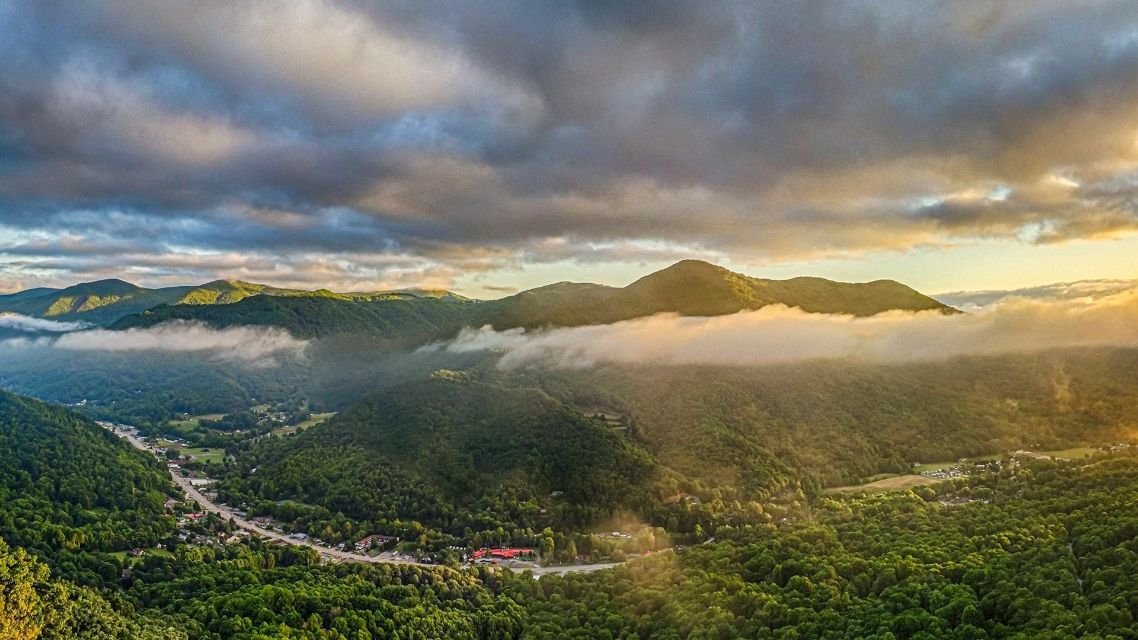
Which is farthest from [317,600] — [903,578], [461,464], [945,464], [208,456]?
[208,456]

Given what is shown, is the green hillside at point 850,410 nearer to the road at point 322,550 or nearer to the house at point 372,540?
the road at point 322,550

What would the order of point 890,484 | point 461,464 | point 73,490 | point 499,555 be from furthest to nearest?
point 461,464, point 890,484, point 73,490, point 499,555

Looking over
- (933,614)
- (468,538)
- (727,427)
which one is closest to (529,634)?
(468,538)

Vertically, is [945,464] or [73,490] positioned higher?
[945,464]

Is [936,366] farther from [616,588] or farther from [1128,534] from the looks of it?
[616,588]

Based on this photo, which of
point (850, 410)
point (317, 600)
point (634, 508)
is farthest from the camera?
point (850, 410)

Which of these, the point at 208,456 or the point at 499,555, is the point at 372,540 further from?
the point at 208,456

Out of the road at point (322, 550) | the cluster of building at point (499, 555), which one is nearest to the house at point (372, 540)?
the road at point (322, 550)

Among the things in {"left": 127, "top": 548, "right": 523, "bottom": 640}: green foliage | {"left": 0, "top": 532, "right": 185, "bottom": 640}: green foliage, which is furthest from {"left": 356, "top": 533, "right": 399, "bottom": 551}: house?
{"left": 0, "top": 532, "right": 185, "bottom": 640}: green foliage
